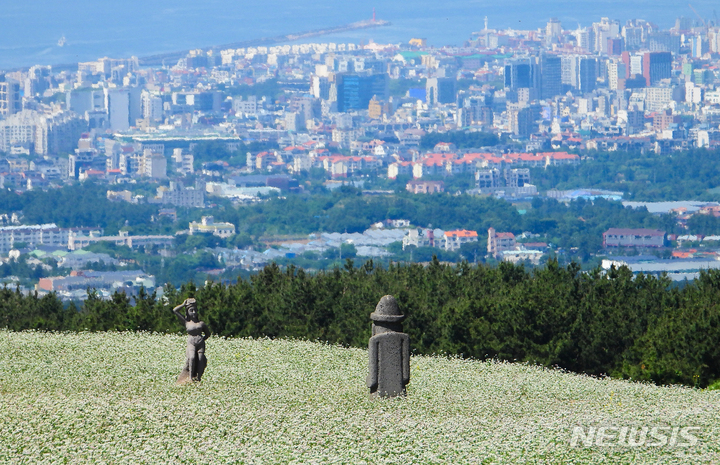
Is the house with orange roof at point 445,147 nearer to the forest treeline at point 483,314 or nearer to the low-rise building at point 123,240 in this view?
the low-rise building at point 123,240

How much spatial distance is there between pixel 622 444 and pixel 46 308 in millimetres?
10784

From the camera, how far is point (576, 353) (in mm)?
12500

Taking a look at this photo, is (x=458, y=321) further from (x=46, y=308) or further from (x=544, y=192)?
(x=544, y=192)

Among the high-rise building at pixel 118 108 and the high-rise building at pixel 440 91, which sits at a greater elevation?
the high-rise building at pixel 440 91

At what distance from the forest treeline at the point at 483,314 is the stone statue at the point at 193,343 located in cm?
403

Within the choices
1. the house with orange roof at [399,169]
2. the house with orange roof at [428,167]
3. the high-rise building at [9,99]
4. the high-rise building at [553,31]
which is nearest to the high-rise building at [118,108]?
the high-rise building at [9,99]

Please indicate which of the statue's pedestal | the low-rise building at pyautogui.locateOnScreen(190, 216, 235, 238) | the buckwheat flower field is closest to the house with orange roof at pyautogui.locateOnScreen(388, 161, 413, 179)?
the low-rise building at pyautogui.locateOnScreen(190, 216, 235, 238)

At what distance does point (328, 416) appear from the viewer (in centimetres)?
769

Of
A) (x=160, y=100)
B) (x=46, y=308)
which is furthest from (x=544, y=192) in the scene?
(x=46, y=308)

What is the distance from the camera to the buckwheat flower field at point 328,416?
6770 millimetres

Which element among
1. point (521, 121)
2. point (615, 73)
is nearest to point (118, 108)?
point (521, 121)

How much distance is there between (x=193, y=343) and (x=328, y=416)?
1.62m

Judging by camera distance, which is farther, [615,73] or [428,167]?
[615,73]

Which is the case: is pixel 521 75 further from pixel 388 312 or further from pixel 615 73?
pixel 388 312
